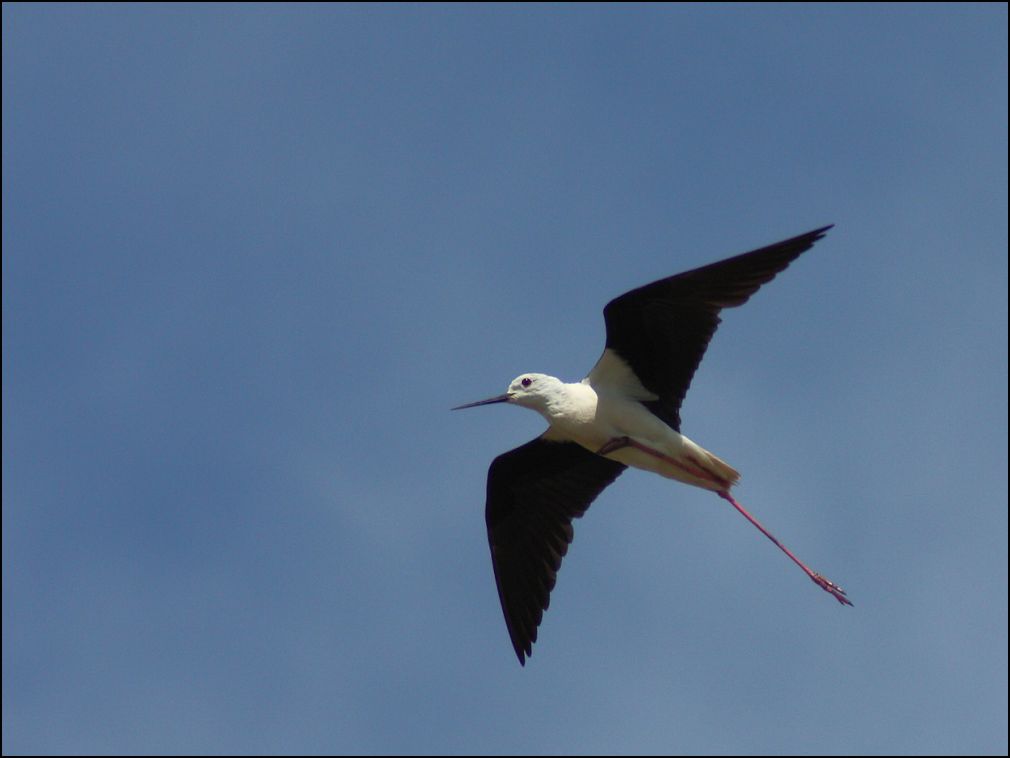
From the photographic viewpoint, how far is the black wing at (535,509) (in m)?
A: 14.6

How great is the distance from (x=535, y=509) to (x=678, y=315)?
277cm

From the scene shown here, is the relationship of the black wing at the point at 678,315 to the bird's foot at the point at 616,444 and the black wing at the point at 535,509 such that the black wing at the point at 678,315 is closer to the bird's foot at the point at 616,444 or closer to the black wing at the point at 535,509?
the bird's foot at the point at 616,444

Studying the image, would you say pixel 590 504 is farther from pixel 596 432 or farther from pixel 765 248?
pixel 765 248

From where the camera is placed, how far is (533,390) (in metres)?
14.1

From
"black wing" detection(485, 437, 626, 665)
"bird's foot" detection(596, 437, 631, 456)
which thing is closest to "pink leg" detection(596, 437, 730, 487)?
Result: "bird's foot" detection(596, 437, 631, 456)

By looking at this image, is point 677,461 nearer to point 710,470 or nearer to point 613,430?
point 710,470

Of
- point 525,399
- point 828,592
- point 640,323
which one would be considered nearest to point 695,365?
point 640,323

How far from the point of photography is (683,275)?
13.1 metres

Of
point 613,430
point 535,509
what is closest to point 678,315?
point 613,430

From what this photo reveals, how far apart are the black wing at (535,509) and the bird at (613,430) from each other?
0.01m

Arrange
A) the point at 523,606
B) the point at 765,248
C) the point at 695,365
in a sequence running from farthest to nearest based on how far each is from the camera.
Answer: the point at 523,606 < the point at 695,365 < the point at 765,248

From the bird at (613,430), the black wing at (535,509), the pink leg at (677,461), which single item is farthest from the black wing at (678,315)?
the black wing at (535,509)

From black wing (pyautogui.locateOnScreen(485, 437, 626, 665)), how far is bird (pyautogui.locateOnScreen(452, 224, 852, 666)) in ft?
0.03

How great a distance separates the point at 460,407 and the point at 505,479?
2.98 feet
